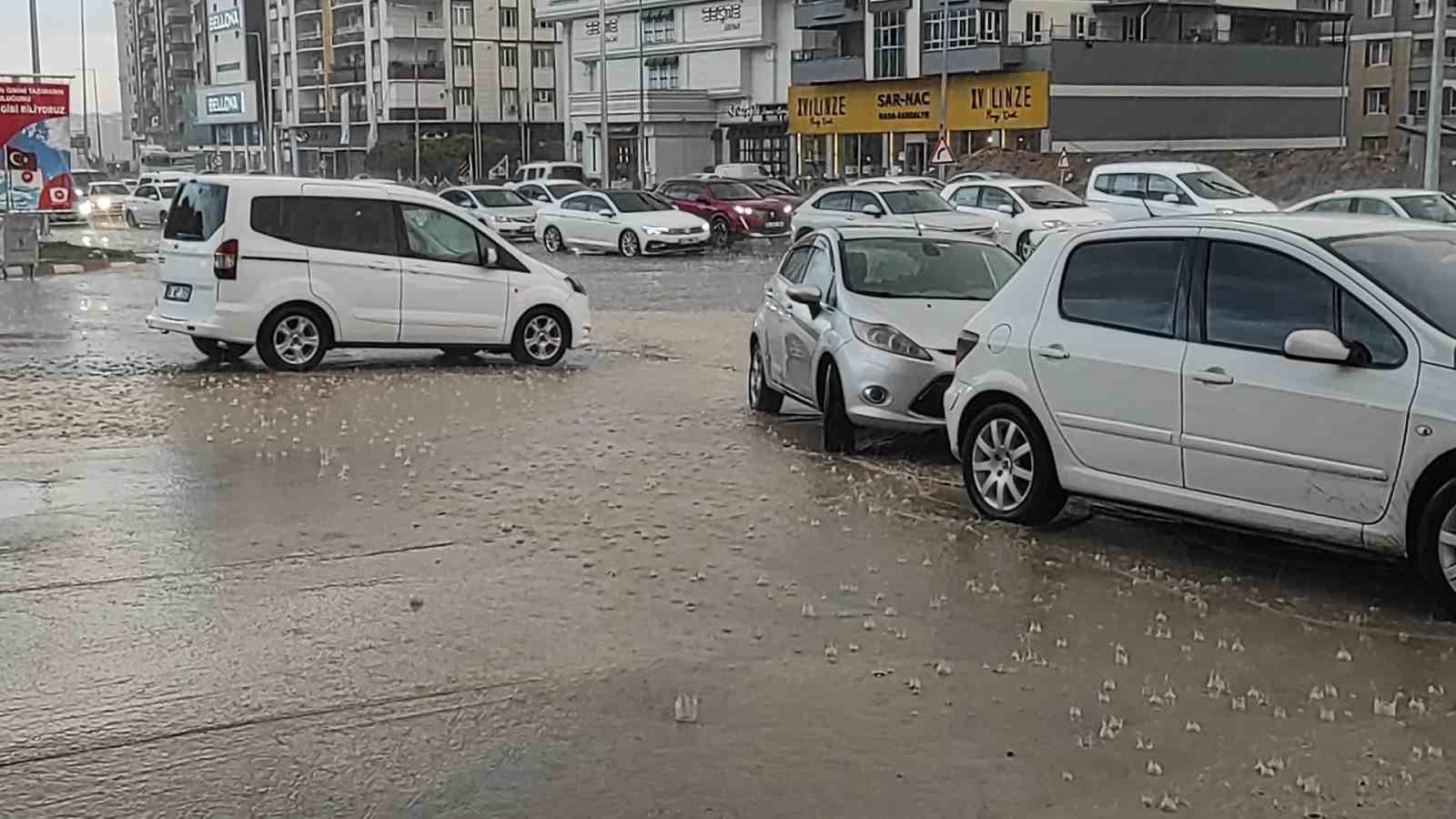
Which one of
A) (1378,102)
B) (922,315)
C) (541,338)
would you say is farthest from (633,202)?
(1378,102)

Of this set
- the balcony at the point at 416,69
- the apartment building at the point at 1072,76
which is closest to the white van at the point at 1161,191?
the apartment building at the point at 1072,76

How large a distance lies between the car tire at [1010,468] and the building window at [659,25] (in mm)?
82092

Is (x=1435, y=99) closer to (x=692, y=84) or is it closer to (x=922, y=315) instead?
(x=922, y=315)

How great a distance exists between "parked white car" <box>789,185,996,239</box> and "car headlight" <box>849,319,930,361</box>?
20.2 meters

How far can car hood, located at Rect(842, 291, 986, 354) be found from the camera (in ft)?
37.3

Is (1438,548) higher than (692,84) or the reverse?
the reverse

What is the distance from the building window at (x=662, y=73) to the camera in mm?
89625

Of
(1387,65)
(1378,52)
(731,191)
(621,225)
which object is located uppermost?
(1378,52)

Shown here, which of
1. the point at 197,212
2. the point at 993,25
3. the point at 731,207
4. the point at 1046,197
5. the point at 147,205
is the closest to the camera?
the point at 197,212

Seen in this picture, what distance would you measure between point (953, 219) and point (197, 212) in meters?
18.9

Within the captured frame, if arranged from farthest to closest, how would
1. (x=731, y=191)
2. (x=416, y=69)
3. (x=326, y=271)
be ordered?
(x=416, y=69) → (x=731, y=191) → (x=326, y=271)

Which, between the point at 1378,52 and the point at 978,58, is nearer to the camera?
the point at 978,58

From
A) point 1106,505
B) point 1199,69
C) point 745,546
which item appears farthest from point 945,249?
point 1199,69

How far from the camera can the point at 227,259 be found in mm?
15477
